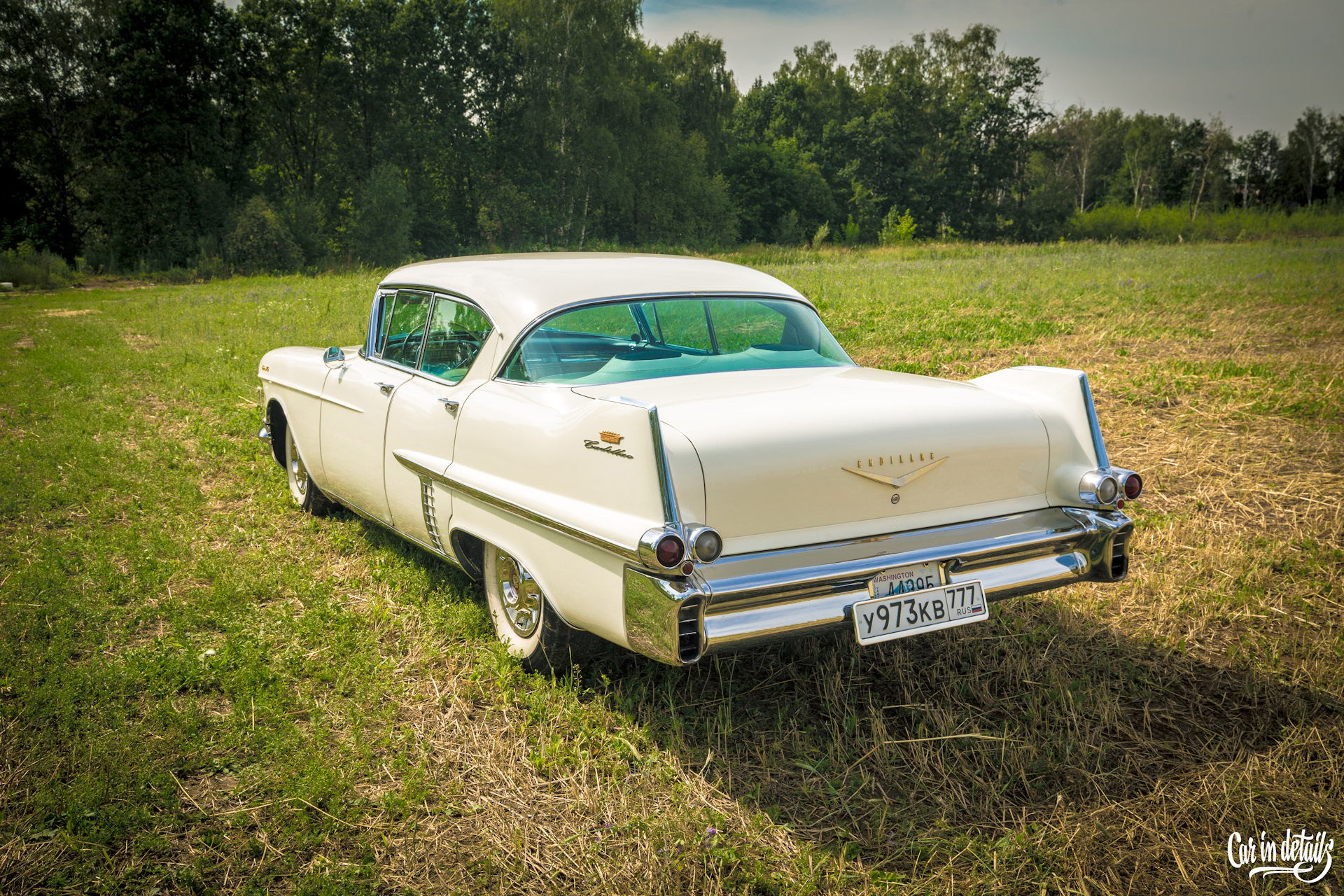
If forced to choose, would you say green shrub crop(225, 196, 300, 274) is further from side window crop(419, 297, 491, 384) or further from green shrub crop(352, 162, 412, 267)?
side window crop(419, 297, 491, 384)

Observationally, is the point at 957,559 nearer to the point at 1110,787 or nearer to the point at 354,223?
the point at 1110,787

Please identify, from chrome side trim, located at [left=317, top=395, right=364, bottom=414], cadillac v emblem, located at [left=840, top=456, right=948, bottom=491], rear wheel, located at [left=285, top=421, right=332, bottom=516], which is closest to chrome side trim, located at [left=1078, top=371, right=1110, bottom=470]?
cadillac v emblem, located at [left=840, top=456, right=948, bottom=491]

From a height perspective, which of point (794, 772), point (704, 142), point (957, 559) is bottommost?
point (794, 772)

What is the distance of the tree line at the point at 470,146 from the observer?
34500mm

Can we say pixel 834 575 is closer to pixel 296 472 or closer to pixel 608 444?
pixel 608 444

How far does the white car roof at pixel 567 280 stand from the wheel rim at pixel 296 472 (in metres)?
1.84

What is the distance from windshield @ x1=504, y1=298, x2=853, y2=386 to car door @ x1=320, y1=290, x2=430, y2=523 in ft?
3.05

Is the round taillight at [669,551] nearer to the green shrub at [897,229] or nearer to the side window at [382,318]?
the side window at [382,318]

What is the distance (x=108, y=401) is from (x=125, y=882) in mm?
8079

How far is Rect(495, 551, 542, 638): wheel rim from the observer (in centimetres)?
336

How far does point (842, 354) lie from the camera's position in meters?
3.94

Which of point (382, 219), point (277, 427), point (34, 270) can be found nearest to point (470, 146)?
point (382, 219)

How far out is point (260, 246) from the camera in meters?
31.9

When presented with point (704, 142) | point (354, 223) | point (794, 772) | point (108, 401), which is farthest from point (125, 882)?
point (704, 142)
